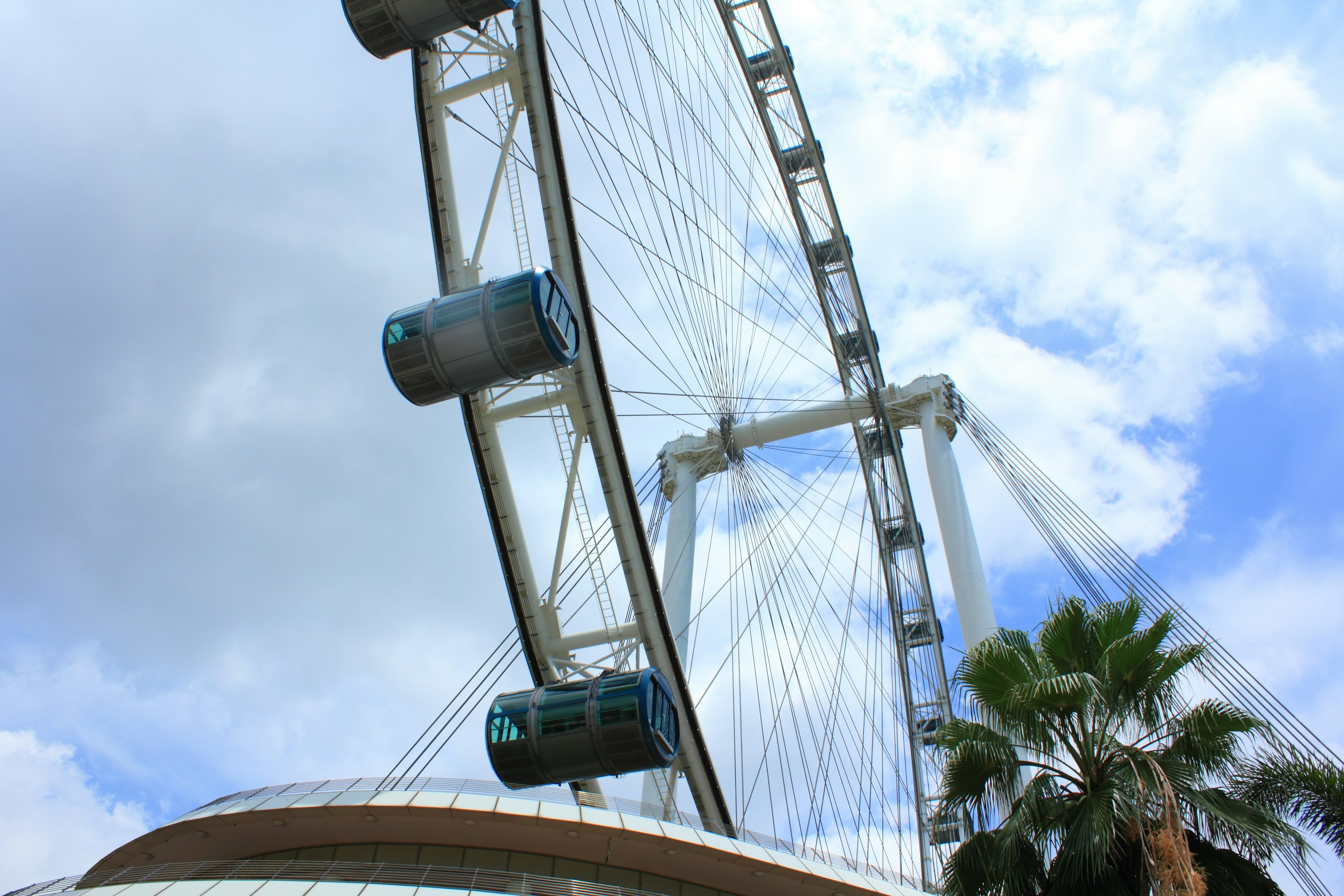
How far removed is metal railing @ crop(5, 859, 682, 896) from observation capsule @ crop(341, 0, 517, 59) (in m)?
14.6

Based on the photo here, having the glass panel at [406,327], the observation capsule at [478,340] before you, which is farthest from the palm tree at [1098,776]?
the glass panel at [406,327]

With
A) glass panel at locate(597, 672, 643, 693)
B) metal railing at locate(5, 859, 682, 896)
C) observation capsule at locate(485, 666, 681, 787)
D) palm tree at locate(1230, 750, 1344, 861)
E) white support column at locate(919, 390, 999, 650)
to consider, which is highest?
white support column at locate(919, 390, 999, 650)

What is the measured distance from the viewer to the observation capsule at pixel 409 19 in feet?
58.3

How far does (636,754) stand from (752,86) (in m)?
22.2

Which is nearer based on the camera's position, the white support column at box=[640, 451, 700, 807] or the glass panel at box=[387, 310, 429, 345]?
the glass panel at box=[387, 310, 429, 345]

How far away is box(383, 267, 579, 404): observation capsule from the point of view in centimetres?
1546

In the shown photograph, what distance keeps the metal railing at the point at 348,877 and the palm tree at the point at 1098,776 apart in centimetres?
540

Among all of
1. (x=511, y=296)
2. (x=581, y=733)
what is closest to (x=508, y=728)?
(x=581, y=733)

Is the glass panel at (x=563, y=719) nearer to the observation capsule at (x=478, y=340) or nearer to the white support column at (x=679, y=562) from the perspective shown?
the white support column at (x=679, y=562)

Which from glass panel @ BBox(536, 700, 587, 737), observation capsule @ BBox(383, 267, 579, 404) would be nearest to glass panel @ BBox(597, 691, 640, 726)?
glass panel @ BBox(536, 700, 587, 737)

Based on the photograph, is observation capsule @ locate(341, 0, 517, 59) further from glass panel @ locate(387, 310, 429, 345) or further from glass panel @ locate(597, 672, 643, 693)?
glass panel @ locate(597, 672, 643, 693)

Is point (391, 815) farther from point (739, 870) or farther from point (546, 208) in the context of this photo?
point (546, 208)

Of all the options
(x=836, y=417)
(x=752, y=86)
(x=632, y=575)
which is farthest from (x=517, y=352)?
(x=752, y=86)

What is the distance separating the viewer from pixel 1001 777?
970 centimetres
